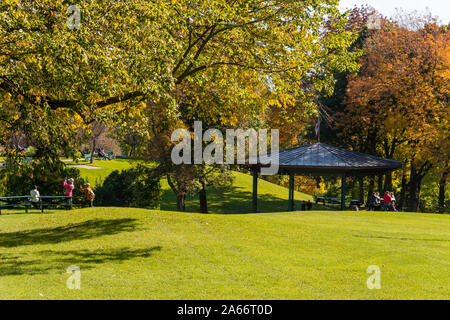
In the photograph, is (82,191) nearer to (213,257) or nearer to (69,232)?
(69,232)

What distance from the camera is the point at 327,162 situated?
83.6ft

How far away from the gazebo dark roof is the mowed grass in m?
7.40

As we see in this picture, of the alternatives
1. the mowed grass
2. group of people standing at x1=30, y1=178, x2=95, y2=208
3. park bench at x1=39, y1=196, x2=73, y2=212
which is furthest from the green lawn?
group of people standing at x1=30, y1=178, x2=95, y2=208

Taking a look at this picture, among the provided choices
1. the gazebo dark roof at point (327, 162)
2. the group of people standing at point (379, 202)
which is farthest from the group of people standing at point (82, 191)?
the group of people standing at point (379, 202)

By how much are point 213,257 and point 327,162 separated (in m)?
15.5

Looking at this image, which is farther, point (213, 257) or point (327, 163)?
point (327, 163)

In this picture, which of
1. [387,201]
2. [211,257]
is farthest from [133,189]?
[211,257]

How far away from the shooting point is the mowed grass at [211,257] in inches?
339

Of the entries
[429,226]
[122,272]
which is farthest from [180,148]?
[122,272]

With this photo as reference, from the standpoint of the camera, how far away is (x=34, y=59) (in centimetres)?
951

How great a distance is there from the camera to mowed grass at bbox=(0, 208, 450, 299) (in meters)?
8.61

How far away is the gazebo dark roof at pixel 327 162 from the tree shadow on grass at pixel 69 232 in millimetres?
12050

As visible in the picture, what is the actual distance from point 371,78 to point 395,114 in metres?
2.90

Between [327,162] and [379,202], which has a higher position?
[327,162]
